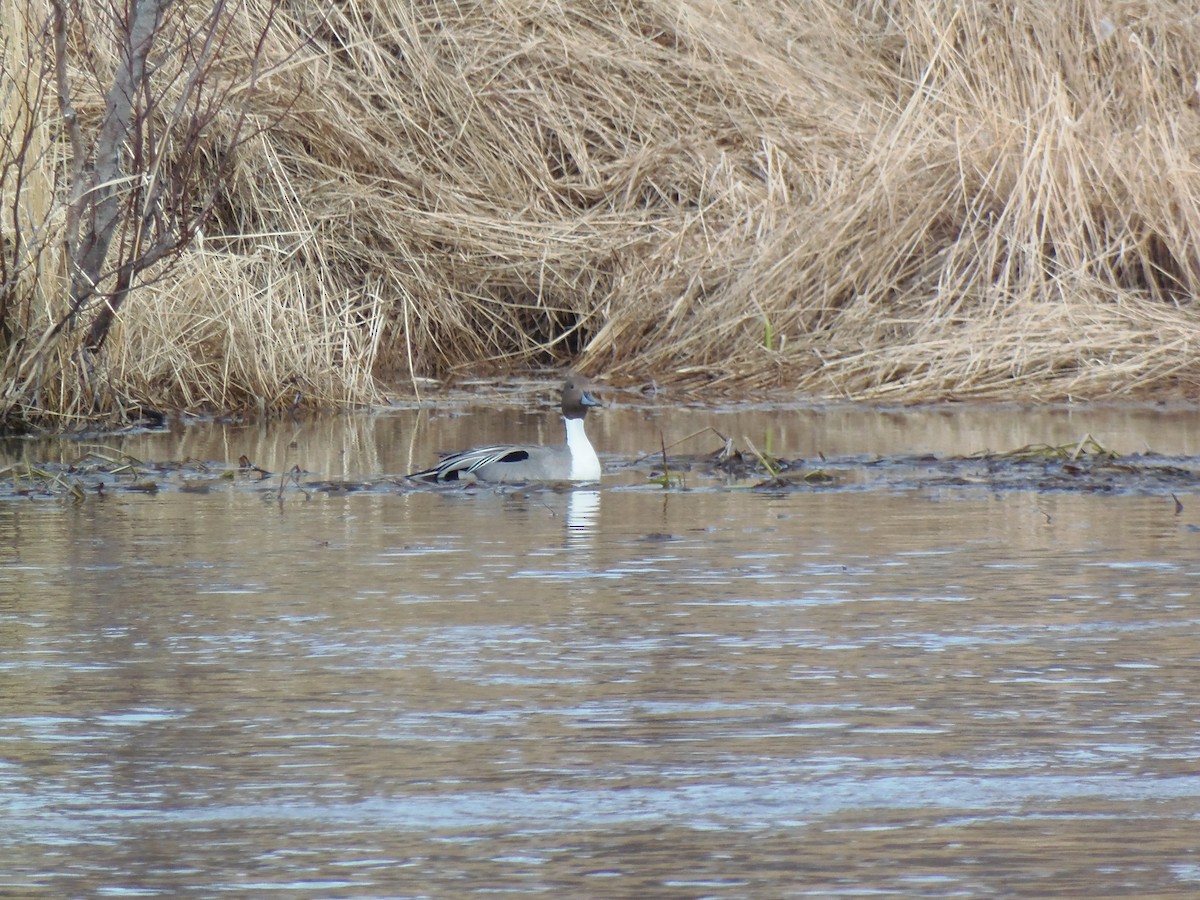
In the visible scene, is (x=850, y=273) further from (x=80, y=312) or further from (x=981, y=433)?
(x=80, y=312)

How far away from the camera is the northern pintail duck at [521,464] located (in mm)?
8344

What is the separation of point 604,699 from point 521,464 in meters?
4.23

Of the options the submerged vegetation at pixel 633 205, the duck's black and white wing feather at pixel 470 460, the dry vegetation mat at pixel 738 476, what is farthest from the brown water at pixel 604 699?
the submerged vegetation at pixel 633 205

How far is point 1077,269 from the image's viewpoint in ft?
41.0

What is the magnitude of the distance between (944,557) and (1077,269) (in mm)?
6697

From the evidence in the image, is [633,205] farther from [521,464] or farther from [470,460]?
[470,460]

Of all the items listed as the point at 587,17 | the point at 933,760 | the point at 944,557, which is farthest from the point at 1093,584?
the point at 587,17

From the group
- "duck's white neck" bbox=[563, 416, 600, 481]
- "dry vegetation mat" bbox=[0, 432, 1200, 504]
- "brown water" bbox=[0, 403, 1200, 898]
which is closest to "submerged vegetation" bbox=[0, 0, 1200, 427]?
"dry vegetation mat" bbox=[0, 432, 1200, 504]

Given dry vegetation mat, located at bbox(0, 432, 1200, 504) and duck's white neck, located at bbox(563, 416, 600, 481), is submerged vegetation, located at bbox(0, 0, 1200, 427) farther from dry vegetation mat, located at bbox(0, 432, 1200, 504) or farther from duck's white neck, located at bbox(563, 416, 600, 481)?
duck's white neck, located at bbox(563, 416, 600, 481)

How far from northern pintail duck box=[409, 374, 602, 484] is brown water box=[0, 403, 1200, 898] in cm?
79

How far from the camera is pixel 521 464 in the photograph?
334 inches

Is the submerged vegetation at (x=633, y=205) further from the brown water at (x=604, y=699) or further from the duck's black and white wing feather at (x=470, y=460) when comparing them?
the brown water at (x=604, y=699)

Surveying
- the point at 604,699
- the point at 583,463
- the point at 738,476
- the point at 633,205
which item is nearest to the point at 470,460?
the point at 583,463

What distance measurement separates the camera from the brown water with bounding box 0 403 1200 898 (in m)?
3.24
